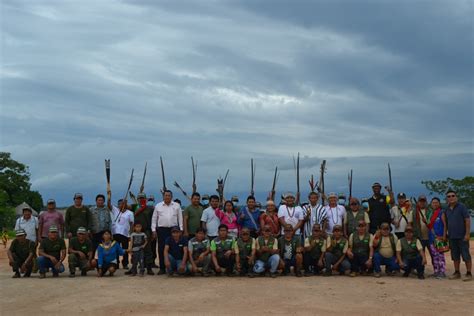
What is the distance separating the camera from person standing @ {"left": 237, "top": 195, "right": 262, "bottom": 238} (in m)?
11.6

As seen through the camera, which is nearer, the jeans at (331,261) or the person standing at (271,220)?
the jeans at (331,261)

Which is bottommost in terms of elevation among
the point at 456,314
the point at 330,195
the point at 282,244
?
the point at 456,314

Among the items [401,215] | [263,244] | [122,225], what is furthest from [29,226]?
[401,215]

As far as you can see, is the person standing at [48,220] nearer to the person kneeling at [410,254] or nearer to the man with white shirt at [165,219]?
the man with white shirt at [165,219]

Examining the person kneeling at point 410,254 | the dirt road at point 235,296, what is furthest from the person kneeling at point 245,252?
the person kneeling at point 410,254

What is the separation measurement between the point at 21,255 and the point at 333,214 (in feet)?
21.1

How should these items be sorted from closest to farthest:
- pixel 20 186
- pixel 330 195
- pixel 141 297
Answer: pixel 141 297 → pixel 330 195 → pixel 20 186

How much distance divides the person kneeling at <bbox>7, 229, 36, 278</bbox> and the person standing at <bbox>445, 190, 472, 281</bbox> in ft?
27.4

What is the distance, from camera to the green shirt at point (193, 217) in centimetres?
1159

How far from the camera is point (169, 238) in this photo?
1116 cm

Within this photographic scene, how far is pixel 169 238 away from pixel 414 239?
4.80 metres

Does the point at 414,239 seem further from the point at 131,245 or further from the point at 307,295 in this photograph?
the point at 131,245

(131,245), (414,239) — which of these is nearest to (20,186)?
(131,245)

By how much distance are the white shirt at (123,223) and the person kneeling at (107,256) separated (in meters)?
0.66
